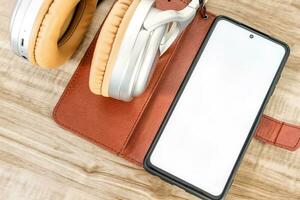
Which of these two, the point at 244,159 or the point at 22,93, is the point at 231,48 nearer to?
the point at 244,159

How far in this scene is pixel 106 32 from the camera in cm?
47

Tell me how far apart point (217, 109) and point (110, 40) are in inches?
5.9

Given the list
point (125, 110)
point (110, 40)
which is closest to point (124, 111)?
point (125, 110)

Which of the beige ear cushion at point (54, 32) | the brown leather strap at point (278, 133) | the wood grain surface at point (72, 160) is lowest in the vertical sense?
the wood grain surface at point (72, 160)

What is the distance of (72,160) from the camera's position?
55 centimetres

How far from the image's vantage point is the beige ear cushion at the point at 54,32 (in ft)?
1.53

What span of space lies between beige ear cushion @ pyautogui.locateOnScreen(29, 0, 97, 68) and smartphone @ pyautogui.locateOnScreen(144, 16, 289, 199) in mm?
143

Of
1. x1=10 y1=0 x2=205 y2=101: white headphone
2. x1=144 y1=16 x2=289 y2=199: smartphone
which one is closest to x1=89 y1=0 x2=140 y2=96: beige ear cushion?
x1=10 y1=0 x2=205 y2=101: white headphone

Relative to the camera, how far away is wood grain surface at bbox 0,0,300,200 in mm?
547

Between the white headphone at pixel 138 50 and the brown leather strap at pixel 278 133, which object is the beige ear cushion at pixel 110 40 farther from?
the brown leather strap at pixel 278 133

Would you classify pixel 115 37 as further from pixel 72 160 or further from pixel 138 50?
pixel 72 160

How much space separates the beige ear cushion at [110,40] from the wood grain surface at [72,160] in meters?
0.11

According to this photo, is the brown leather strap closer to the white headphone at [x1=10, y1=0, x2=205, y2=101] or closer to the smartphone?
the smartphone

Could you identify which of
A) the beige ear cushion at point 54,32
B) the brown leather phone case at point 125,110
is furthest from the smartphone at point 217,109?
the beige ear cushion at point 54,32
